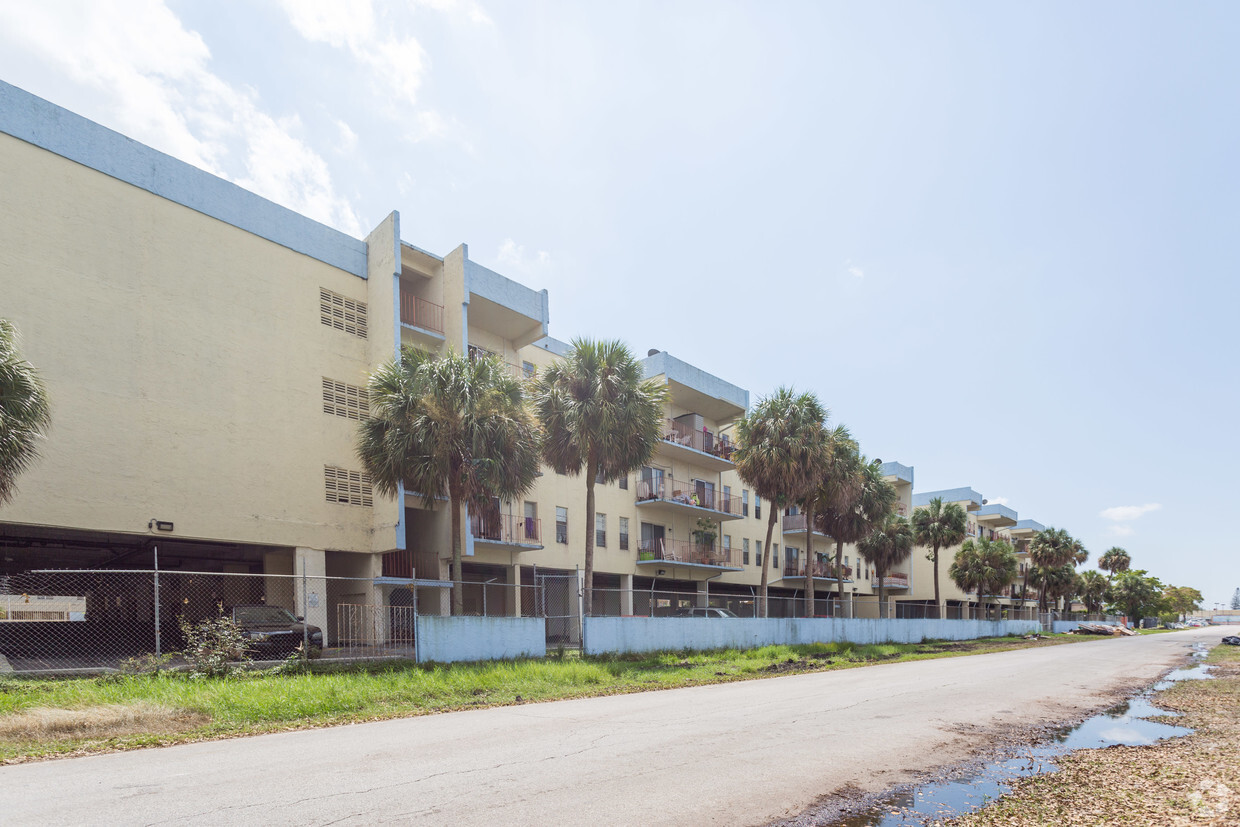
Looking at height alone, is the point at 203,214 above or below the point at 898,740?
above

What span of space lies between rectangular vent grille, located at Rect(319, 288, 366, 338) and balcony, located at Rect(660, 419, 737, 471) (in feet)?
52.0

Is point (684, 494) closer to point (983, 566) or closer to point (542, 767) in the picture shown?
point (542, 767)

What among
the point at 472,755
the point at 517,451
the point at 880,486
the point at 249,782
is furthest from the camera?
the point at 880,486

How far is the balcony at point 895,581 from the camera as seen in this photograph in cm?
6344

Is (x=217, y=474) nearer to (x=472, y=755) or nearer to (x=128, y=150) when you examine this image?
(x=128, y=150)

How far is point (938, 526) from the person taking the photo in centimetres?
5897

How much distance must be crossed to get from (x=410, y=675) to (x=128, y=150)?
59.1ft

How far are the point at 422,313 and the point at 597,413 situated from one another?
30.8 ft

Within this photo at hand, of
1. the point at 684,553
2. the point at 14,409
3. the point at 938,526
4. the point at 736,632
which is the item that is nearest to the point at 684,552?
the point at 684,553

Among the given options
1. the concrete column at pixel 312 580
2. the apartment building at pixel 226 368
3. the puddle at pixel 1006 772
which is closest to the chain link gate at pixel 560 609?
the apartment building at pixel 226 368

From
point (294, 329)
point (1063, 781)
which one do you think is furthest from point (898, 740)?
point (294, 329)

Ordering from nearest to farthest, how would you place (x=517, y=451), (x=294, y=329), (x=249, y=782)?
(x=249, y=782)
(x=517, y=451)
(x=294, y=329)

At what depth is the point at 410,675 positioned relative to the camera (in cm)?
1578

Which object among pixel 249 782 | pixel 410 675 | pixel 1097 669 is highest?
pixel 249 782
